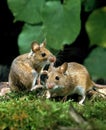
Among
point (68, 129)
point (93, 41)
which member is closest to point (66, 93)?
point (93, 41)

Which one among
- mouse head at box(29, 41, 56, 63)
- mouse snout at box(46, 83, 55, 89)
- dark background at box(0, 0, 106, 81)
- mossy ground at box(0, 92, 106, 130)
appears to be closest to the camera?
mossy ground at box(0, 92, 106, 130)

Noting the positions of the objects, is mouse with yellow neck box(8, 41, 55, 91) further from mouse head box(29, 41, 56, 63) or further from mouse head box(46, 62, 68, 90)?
mouse head box(46, 62, 68, 90)

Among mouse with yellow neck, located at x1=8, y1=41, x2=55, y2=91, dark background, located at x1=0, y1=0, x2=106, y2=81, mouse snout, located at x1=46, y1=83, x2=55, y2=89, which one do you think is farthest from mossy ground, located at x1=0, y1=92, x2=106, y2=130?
dark background, located at x1=0, y1=0, x2=106, y2=81

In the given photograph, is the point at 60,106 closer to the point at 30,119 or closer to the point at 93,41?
the point at 30,119

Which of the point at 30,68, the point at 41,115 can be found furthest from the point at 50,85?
the point at 41,115

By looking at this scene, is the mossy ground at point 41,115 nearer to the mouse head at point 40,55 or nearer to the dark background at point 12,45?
the mouse head at point 40,55

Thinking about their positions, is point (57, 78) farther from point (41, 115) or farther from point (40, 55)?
point (41, 115)

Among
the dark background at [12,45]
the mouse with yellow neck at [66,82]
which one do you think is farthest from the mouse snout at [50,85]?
the dark background at [12,45]
